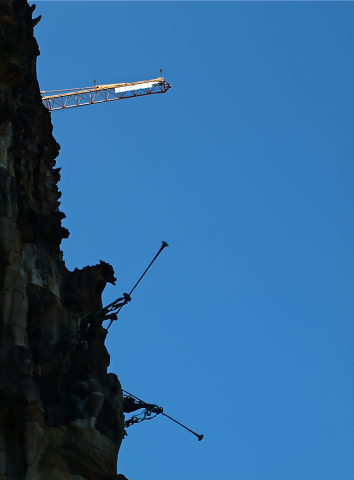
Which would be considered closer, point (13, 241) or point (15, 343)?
point (15, 343)

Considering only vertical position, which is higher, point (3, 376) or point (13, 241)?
point (13, 241)

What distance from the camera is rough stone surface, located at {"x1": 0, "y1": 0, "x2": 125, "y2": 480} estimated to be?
28891 mm

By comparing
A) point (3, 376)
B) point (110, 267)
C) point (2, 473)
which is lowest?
point (2, 473)

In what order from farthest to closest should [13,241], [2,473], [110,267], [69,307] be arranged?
1. [110,267]
2. [69,307]
3. [13,241]
4. [2,473]

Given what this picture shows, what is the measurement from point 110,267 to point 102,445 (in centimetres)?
916

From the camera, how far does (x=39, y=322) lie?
107ft

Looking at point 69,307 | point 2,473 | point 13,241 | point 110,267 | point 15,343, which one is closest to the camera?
point 2,473

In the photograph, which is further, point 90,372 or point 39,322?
point 90,372

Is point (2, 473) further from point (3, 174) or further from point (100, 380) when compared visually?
point (3, 174)

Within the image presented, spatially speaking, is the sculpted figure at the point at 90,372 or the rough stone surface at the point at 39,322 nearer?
the rough stone surface at the point at 39,322

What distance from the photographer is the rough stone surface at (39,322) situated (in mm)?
28891

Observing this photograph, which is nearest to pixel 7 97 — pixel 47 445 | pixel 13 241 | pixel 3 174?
pixel 3 174

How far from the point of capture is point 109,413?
32812 millimetres

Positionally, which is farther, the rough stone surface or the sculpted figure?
the sculpted figure
